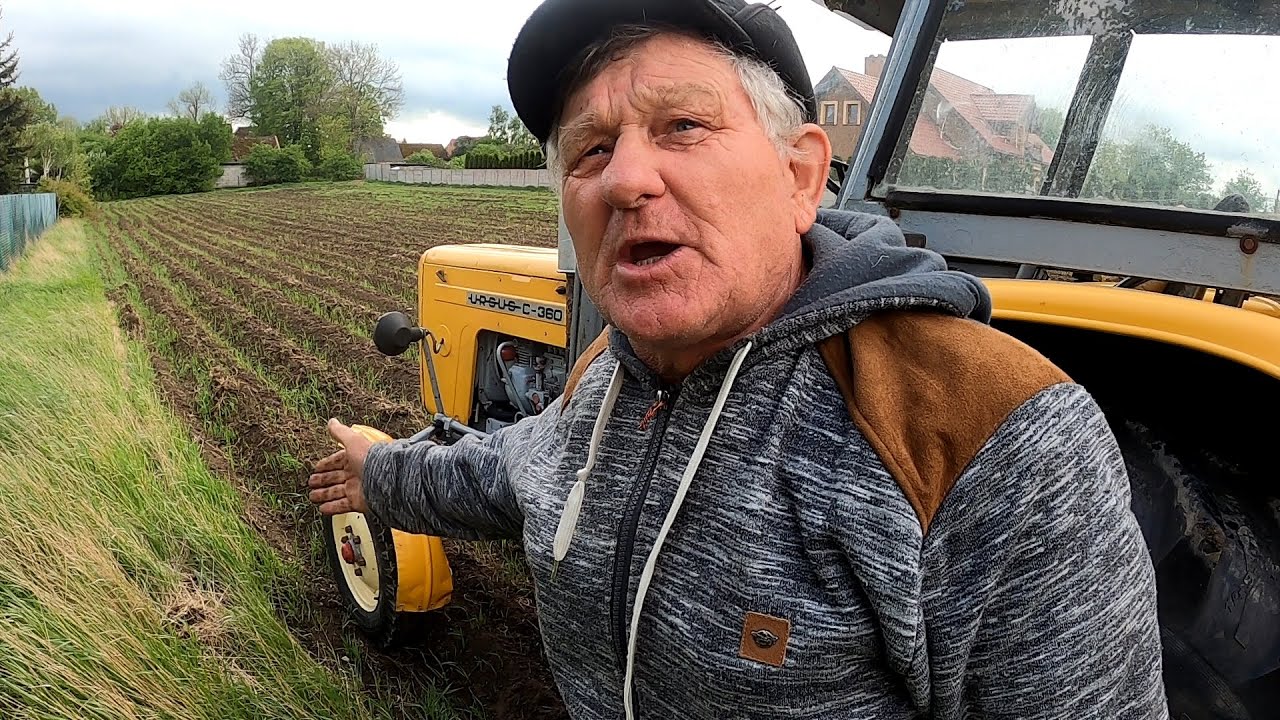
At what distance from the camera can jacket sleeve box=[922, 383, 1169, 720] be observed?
98 cm

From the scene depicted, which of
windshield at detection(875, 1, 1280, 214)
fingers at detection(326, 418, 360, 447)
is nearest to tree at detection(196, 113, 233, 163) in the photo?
fingers at detection(326, 418, 360, 447)

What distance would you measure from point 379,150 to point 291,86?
756 cm

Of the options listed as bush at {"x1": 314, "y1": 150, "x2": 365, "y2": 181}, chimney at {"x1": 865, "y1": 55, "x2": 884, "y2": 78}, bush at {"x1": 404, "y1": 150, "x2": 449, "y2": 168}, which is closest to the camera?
chimney at {"x1": 865, "y1": 55, "x2": 884, "y2": 78}

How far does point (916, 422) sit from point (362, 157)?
62001mm

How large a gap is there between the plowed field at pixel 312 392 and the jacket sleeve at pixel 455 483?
1.23 metres

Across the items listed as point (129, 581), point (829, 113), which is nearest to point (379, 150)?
point (129, 581)

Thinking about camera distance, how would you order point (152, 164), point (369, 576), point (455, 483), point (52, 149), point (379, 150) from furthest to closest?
point (379, 150), point (152, 164), point (52, 149), point (369, 576), point (455, 483)

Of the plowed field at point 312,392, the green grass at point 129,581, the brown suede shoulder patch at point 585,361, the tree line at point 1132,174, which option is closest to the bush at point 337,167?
the plowed field at point 312,392

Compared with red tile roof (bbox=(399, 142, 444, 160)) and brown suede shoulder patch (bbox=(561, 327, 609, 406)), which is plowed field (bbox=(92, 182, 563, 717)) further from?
red tile roof (bbox=(399, 142, 444, 160))

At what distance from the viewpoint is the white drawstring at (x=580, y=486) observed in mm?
1317

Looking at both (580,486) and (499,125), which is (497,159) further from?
(580,486)

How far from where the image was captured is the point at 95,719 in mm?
2656

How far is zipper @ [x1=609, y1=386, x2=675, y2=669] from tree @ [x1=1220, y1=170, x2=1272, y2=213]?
1272 millimetres

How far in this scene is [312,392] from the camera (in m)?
6.29
